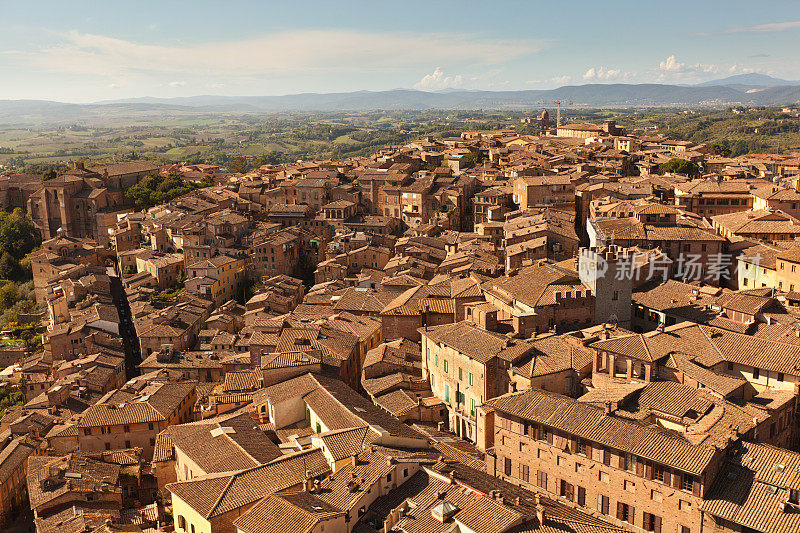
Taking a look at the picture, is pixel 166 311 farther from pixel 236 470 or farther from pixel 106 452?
pixel 236 470

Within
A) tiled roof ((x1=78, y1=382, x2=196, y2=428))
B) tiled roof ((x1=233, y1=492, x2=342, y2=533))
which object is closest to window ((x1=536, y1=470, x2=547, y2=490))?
tiled roof ((x1=233, y1=492, x2=342, y2=533))

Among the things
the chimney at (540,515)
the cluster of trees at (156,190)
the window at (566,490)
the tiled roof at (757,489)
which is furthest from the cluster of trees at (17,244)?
the tiled roof at (757,489)

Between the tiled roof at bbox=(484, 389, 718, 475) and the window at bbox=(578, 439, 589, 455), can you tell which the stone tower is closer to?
the tiled roof at bbox=(484, 389, 718, 475)

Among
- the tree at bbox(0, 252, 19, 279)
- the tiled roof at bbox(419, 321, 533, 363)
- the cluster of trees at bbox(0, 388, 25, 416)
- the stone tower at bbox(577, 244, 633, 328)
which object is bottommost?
the cluster of trees at bbox(0, 388, 25, 416)

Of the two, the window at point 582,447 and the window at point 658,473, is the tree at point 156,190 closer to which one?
the window at point 582,447

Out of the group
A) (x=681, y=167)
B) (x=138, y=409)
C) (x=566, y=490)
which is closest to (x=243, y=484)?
(x=566, y=490)

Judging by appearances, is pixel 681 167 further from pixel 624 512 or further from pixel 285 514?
pixel 285 514
